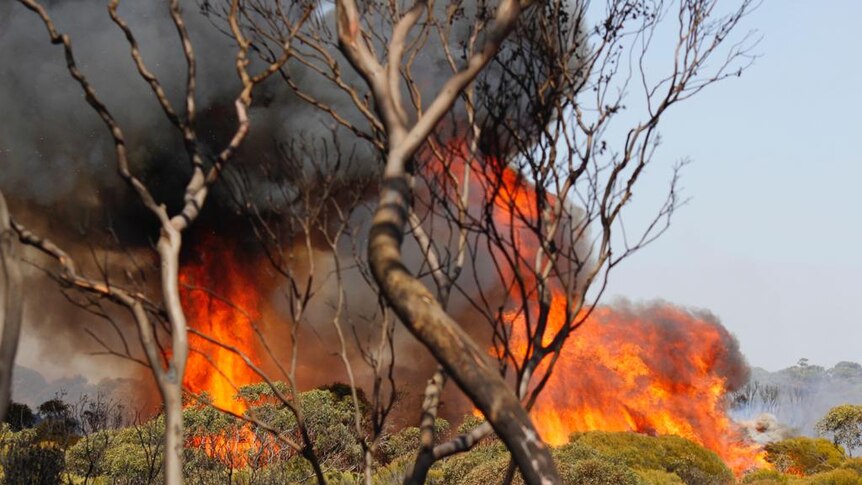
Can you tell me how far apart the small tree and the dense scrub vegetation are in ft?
8.45

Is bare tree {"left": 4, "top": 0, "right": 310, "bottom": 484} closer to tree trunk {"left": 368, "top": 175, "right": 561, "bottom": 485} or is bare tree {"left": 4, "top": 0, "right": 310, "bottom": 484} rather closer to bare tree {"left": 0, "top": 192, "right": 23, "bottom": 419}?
bare tree {"left": 0, "top": 192, "right": 23, "bottom": 419}

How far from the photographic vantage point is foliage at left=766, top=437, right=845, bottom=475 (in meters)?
28.0

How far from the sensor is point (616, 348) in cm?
3834

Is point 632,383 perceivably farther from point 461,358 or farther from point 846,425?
point 461,358

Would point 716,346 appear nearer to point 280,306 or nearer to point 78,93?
point 280,306

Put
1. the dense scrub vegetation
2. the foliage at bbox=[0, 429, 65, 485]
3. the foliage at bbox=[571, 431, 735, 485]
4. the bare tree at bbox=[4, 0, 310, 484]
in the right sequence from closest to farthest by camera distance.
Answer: the bare tree at bbox=[4, 0, 310, 484] < the foliage at bbox=[0, 429, 65, 485] < the dense scrub vegetation < the foliage at bbox=[571, 431, 735, 485]

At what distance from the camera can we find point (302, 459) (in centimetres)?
1712

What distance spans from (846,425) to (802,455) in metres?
4.15

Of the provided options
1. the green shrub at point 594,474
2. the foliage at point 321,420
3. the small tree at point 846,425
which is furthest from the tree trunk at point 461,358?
the small tree at point 846,425

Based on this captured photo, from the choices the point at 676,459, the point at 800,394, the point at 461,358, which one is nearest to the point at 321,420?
the point at 676,459

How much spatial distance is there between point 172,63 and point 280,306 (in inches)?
422

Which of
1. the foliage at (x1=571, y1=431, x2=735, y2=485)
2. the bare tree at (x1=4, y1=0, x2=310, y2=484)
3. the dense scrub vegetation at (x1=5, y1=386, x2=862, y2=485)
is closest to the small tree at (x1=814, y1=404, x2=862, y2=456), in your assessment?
the dense scrub vegetation at (x1=5, y1=386, x2=862, y2=485)

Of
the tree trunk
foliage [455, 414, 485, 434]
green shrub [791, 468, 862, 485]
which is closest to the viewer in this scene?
the tree trunk

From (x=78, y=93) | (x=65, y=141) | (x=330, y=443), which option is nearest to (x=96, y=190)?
(x=65, y=141)
